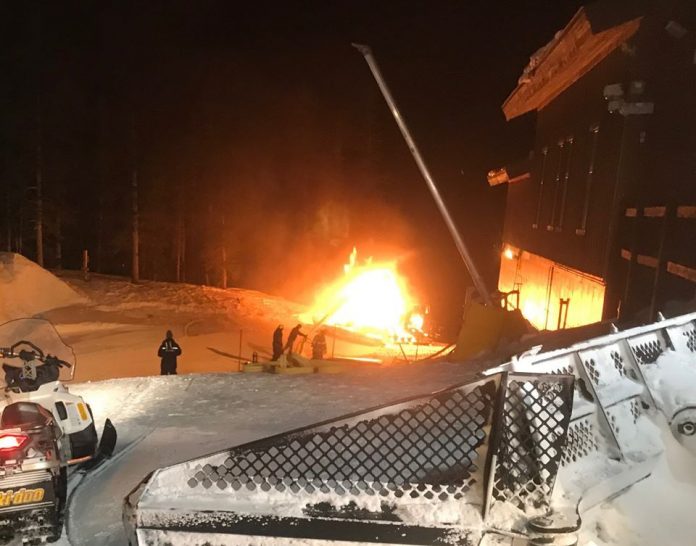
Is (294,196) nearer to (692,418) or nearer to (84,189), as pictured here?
(84,189)

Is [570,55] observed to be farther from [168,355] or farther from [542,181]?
[168,355]

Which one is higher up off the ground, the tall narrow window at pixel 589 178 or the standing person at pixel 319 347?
the tall narrow window at pixel 589 178

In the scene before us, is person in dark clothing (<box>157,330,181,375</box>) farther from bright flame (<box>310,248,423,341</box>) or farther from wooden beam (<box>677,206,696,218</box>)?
bright flame (<box>310,248,423,341</box>)

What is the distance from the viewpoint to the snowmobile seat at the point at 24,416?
14.2 ft

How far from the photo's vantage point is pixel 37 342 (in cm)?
Result: 595

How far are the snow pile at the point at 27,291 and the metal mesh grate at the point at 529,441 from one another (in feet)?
64.5

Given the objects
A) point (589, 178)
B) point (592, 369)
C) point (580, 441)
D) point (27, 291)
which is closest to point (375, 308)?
point (589, 178)

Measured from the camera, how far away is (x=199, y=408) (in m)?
8.38

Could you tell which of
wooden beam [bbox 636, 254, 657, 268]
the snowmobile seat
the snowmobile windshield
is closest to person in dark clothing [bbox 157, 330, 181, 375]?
the snowmobile windshield

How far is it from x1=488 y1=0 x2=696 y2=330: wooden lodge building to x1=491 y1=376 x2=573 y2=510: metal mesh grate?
421 centimetres

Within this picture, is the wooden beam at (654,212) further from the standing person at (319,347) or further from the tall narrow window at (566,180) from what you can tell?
the standing person at (319,347)

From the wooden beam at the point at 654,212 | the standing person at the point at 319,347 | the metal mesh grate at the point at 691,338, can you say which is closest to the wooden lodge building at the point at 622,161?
the wooden beam at the point at 654,212

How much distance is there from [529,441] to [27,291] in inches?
843

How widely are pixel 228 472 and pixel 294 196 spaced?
3784cm
